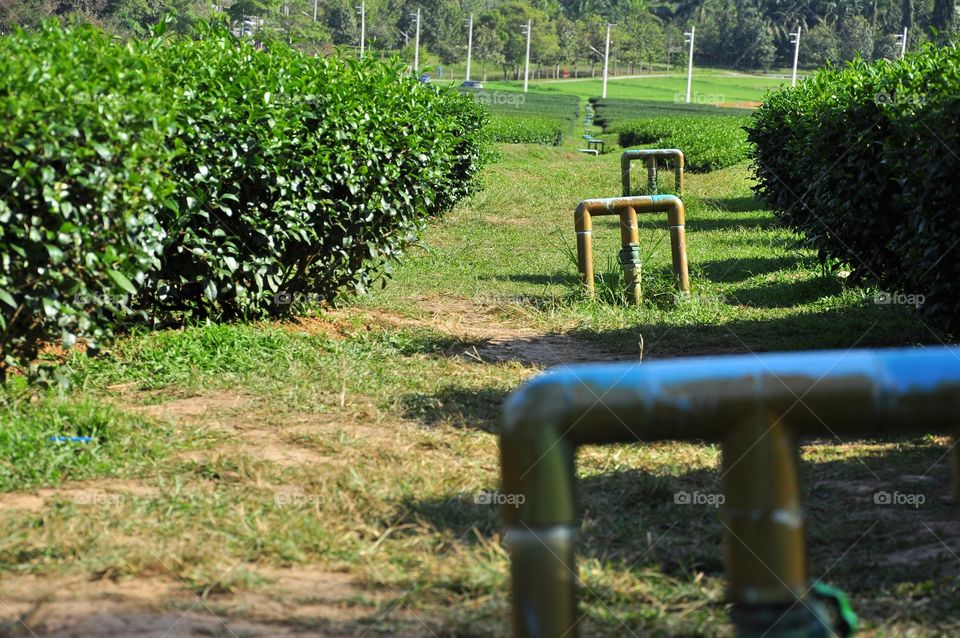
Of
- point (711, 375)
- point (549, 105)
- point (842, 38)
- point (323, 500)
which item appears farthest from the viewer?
point (842, 38)

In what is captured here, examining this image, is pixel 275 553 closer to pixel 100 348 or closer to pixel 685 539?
pixel 685 539

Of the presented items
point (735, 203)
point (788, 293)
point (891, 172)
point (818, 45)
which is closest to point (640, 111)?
point (735, 203)

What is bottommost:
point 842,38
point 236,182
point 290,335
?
point 290,335

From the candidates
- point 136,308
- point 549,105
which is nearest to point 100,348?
point 136,308

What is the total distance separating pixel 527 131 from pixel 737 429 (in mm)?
40126

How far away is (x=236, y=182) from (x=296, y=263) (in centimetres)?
146

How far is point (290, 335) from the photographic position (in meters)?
7.77
